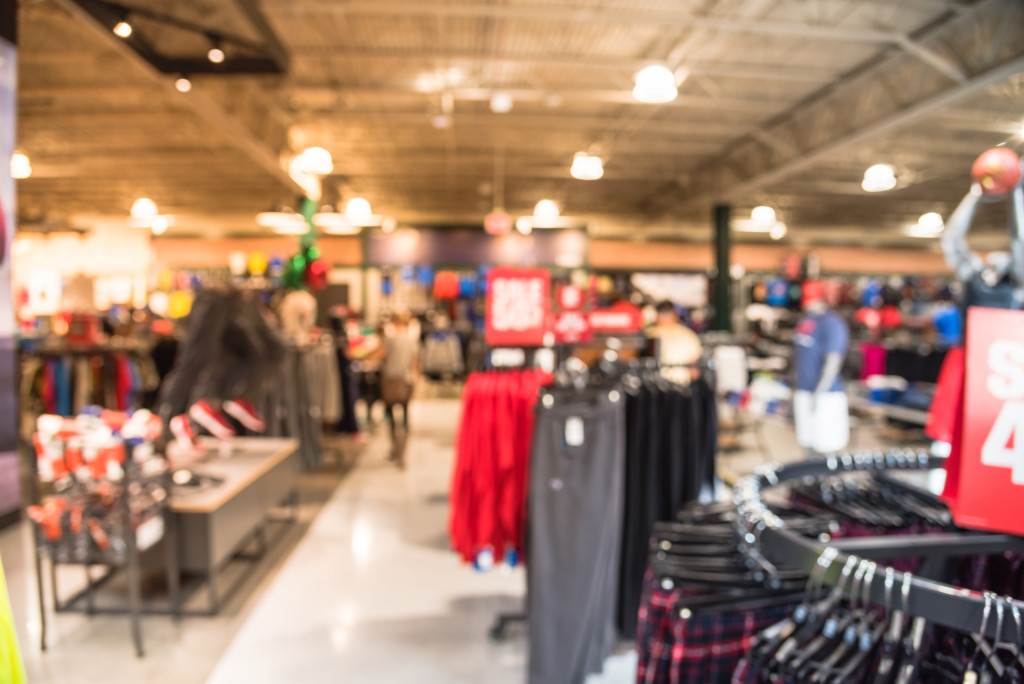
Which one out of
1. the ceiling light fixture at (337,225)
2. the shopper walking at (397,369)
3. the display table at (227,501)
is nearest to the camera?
the display table at (227,501)

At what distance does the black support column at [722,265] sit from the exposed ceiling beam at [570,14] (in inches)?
263

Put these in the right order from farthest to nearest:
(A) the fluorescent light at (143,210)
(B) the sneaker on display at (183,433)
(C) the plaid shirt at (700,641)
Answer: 1. (A) the fluorescent light at (143,210)
2. (B) the sneaker on display at (183,433)
3. (C) the plaid shirt at (700,641)

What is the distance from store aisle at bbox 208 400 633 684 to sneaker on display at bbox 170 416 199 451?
3.34 ft

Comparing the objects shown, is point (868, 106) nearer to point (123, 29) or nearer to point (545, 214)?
point (123, 29)

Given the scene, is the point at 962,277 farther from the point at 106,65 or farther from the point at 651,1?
the point at 106,65

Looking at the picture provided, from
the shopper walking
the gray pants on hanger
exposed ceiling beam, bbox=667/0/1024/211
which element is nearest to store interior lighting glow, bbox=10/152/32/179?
the gray pants on hanger

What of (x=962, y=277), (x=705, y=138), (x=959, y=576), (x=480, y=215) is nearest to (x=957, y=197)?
(x=962, y=277)

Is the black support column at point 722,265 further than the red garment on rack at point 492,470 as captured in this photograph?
Yes

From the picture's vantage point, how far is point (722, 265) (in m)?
12.6

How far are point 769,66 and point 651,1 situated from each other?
7.26 feet

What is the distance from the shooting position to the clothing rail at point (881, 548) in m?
0.93

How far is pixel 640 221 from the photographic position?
1698cm

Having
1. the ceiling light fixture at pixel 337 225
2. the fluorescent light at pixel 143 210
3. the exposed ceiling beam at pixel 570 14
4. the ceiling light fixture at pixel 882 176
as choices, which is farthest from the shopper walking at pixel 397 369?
the ceiling light fixture at pixel 337 225

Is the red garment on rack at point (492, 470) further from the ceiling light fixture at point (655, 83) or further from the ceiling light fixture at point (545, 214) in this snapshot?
the ceiling light fixture at point (545, 214)
